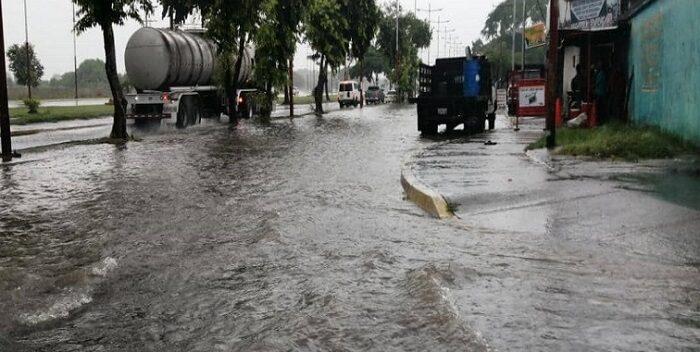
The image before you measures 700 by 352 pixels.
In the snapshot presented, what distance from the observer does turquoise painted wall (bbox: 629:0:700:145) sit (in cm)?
1284

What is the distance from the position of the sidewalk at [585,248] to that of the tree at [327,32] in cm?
2701

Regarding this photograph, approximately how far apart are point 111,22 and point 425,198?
14.1 m

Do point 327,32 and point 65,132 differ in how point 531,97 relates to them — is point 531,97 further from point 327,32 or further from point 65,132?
point 327,32

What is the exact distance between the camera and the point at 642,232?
22.3 ft

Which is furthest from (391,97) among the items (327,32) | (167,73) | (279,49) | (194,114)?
(167,73)

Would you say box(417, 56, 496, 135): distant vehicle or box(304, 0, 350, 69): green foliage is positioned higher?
box(304, 0, 350, 69): green foliage

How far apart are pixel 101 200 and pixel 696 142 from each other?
395 inches

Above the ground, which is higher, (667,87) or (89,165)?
(667,87)

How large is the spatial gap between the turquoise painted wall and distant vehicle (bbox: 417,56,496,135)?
5802mm

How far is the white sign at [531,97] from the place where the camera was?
23.9 m

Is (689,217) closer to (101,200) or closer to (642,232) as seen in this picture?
(642,232)

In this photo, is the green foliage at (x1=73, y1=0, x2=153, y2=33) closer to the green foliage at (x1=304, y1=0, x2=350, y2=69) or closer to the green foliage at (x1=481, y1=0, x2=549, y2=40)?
the green foliage at (x1=304, y1=0, x2=350, y2=69)

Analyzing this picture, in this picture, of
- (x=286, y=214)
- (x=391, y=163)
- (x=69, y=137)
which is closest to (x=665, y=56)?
(x=391, y=163)

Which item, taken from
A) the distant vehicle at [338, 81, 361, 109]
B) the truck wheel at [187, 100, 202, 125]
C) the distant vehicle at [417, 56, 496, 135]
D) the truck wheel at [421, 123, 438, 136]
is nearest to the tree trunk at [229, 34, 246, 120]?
the truck wheel at [187, 100, 202, 125]
